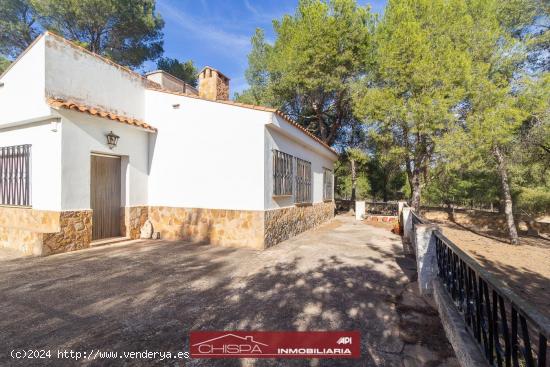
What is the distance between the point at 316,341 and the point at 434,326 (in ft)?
4.88

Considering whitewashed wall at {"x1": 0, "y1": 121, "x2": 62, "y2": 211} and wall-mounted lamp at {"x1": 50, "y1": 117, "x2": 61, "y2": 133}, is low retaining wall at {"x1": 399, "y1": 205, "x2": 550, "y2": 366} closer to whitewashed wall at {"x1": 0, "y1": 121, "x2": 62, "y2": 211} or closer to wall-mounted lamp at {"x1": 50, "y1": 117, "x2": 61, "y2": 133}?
whitewashed wall at {"x1": 0, "y1": 121, "x2": 62, "y2": 211}

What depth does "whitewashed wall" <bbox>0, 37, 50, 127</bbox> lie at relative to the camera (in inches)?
252

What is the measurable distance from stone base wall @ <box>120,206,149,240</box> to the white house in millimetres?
32

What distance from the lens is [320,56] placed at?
16078 mm

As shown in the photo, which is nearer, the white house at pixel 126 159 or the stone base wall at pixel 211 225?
the white house at pixel 126 159

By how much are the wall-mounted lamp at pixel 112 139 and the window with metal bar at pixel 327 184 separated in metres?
9.53

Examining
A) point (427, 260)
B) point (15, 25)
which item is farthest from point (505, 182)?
point (15, 25)

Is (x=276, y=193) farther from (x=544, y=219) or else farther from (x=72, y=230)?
(x=544, y=219)

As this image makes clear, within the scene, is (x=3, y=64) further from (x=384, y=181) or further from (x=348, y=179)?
(x=384, y=181)

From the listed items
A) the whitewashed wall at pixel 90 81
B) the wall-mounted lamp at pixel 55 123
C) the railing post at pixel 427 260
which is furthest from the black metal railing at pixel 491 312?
the whitewashed wall at pixel 90 81

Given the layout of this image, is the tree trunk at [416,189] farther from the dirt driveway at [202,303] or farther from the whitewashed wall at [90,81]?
the whitewashed wall at [90,81]

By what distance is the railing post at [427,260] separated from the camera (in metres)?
4.26

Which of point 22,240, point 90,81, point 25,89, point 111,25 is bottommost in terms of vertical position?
point 22,240

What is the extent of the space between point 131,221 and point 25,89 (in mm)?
4112
